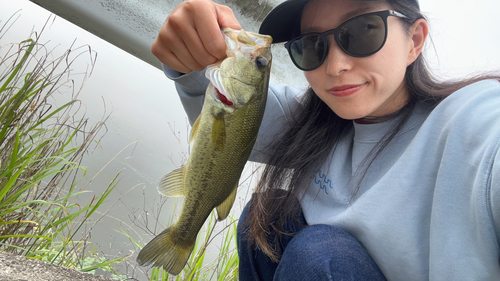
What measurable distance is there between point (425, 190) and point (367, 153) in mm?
276

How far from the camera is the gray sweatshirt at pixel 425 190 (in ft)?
2.51

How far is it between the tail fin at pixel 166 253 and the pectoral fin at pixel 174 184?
0.14 meters

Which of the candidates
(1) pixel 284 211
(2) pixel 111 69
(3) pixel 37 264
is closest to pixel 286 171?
(1) pixel 284 211

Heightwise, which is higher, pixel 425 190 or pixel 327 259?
pixel 425 190

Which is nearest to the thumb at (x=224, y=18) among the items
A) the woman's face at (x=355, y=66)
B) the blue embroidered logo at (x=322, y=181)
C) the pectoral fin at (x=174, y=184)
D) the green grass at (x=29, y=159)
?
the woman's face at (x=355, y=66)

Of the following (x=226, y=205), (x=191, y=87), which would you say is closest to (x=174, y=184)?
(x=226, y=205)

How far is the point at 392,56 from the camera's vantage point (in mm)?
1021

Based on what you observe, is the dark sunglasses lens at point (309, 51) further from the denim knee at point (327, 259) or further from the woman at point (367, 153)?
the denim knee at point (327, 259)

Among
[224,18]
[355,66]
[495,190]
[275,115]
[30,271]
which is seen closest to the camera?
[495,190]

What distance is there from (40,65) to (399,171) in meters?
1.90

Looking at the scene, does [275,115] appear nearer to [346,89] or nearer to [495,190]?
[346,89]

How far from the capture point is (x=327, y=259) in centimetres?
99

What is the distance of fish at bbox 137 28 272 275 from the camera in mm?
867

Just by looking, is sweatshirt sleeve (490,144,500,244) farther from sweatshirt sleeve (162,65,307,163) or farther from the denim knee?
sweatshirt sleeve (162,65,307,163)
